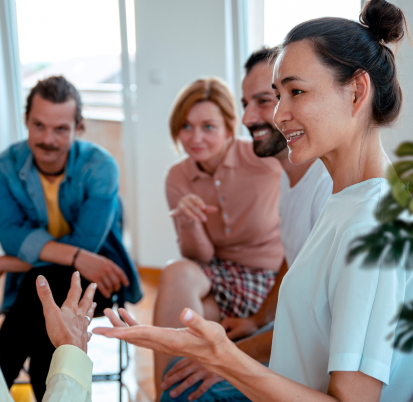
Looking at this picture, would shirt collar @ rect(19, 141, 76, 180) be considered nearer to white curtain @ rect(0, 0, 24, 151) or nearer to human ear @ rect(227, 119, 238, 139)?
human ear @ rect(227, 119, 238, 139)

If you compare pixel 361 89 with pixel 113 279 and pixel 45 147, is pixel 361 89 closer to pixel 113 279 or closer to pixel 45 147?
pixel 113 279

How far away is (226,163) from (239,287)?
1.65ft

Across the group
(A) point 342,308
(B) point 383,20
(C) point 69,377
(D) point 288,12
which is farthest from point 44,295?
(D) point 288,12

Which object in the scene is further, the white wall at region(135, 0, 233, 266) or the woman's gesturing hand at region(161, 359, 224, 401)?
the white wall at region(135, 0, 233, 266)

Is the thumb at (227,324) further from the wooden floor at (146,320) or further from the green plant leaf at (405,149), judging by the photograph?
the green plant leaf at (405,149)

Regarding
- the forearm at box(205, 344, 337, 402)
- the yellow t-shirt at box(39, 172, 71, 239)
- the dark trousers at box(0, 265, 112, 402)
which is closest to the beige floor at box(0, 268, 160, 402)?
the dark trousers at box(0, 265, 112, 402)

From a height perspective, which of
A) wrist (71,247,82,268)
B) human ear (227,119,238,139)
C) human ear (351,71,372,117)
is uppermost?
human ear (351,71,372,117)

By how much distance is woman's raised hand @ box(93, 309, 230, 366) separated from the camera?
657 millimetres

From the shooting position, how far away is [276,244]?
1778mm

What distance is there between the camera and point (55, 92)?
5.97 ft

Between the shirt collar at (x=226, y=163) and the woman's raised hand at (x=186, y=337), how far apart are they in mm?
Answer: 1209

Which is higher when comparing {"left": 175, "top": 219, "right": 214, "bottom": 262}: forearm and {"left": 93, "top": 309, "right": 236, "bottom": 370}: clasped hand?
{"left": 93, "top": 309, "right": 236, "bottom": 370}: clasped hand

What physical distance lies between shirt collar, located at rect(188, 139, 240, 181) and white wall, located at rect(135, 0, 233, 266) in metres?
1.15

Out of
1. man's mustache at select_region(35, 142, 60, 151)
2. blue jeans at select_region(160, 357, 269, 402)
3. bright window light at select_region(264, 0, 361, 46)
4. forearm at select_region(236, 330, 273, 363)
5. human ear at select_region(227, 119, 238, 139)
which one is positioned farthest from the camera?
bright window light at select_region(264, 0, 361, 46)
